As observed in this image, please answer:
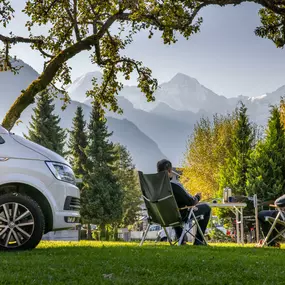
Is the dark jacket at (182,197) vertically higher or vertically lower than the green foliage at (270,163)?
lower

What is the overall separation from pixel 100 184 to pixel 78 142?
5.58 meters

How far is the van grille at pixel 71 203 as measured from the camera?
7131mm

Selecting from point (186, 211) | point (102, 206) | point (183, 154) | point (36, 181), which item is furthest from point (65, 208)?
point (102, 206)

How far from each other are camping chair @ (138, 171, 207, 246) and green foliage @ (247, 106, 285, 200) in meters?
14.9

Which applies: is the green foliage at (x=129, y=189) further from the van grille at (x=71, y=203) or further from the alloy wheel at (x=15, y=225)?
the alloy wheel at (x=15, y=225)

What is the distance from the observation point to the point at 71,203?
7254 millimetres

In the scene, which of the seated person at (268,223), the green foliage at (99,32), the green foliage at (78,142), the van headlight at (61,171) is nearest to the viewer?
the van headlight at (61,171)

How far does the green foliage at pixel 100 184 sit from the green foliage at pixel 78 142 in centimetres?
189

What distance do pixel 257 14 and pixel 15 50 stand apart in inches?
297

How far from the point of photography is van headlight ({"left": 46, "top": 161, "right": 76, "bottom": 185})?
277 inches

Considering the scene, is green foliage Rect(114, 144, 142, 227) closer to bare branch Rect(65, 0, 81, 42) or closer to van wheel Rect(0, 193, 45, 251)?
bare branch Rect(65, 0, 81, 42)

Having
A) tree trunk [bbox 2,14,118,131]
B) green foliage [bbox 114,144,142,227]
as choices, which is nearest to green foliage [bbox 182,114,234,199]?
green foliage [bbox 114,144,142,227]

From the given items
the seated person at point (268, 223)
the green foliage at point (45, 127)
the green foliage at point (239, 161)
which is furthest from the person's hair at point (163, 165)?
the green foliage at point (45, 127)

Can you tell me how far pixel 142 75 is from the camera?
16.9 meters
